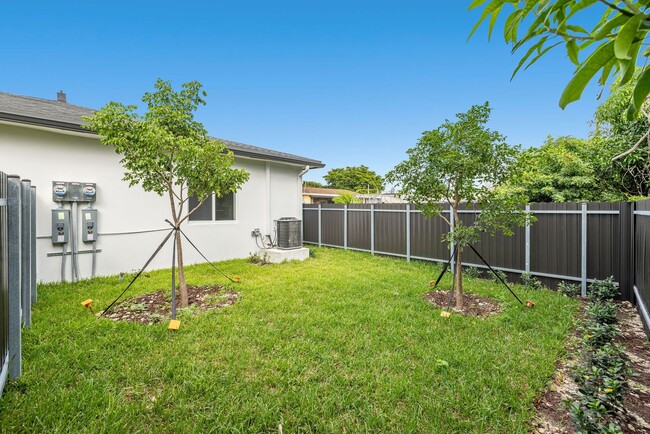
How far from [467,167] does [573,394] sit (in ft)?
8.41

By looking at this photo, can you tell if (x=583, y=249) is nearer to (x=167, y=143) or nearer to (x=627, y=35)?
(x=627, y=35)

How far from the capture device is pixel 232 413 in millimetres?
2047

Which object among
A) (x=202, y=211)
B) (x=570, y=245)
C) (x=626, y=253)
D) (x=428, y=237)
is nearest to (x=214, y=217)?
(x=202, y=211)

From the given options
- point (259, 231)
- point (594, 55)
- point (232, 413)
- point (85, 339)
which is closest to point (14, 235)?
point (85, 339)

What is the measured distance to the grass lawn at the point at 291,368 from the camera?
2008 millimetres

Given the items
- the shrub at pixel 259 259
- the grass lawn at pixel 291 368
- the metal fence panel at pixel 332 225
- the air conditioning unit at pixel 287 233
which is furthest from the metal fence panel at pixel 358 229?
the grass lawn at pixel 291 368

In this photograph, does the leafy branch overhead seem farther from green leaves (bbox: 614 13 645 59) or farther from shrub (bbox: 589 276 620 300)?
shrub (bbox: 589 276 620 300)

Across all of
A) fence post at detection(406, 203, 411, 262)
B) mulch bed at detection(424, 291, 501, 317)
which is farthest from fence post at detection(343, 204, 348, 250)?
mulch bed at detection(424, 291, 501, 317)

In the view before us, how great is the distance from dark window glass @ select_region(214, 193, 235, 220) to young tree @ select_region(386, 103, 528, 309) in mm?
4880

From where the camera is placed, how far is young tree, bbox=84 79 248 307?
12.3 ft

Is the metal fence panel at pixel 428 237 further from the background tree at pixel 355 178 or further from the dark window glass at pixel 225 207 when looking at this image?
the background tree at pixel 355 178

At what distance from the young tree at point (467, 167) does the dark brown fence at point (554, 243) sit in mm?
1495

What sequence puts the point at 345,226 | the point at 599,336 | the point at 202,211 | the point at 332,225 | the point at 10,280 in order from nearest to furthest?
the point at 10,280 < the point at 599,336 < the point at 202,211 < the point at 345,226 < the point at 332,225

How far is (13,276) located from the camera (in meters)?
2.34
